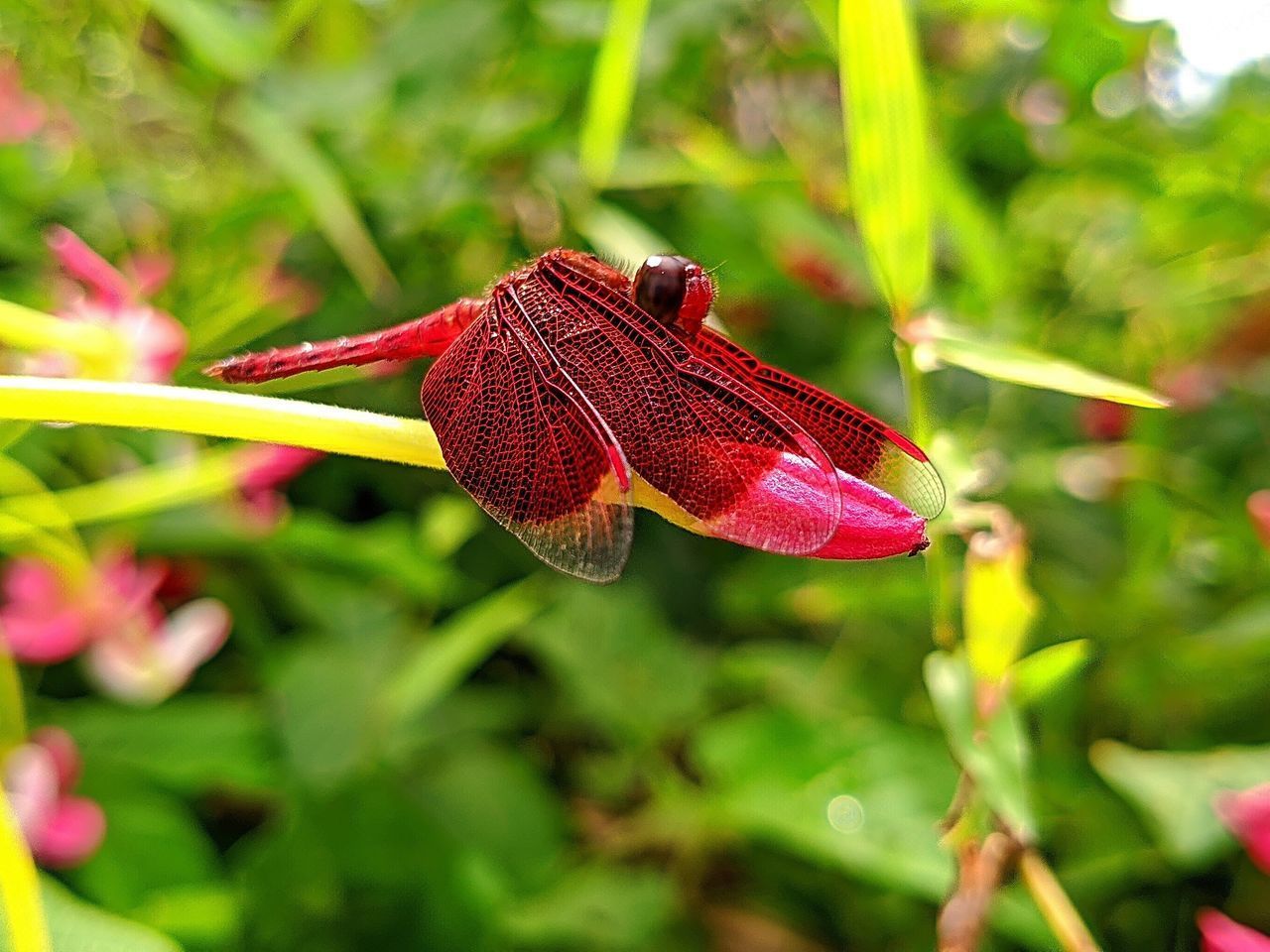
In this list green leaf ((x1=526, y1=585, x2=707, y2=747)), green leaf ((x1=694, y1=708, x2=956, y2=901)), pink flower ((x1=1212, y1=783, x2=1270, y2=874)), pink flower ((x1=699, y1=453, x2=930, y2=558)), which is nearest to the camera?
pink flower ((x1=699, y1=453, x2=930, y2=558))

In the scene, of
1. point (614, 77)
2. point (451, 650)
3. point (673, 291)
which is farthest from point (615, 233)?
point (673, 291)

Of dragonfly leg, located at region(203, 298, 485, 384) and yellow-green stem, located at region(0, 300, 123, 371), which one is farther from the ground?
dragonfly leg, located at region(203, 298, 485, 384)

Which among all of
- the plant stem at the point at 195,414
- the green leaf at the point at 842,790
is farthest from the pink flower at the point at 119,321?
the green leaf at the point at 842,790

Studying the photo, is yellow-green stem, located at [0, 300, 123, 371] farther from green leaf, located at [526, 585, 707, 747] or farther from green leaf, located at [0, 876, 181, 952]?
green leaf, located at [526, 585, 707, 747]

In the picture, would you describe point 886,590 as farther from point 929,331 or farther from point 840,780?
point 929,331

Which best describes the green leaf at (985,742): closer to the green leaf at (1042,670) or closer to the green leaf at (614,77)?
the green leaf at (1042,670)

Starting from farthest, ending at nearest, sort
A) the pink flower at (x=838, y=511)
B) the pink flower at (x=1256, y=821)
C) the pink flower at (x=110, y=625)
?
the pink flower at (x=110, y=625) → the pink flower at (x=1256, y=821) → the pink flower at (x=838, y=511)

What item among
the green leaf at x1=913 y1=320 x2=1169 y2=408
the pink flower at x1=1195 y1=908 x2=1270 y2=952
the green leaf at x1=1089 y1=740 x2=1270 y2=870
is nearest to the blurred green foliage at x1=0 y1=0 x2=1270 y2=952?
the green leaf at x1=1089 y1=740 x2=1270 y2=870
